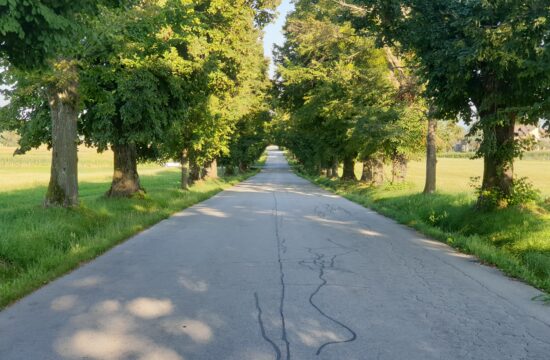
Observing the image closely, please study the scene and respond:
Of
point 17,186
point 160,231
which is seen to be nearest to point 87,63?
point 160,231

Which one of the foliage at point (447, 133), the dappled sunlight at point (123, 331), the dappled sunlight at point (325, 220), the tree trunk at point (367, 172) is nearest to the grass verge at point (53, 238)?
the dappled sunlight at point (123, 331)

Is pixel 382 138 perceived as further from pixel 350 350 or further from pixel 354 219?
pixel 350 350

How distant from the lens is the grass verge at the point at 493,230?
841cm

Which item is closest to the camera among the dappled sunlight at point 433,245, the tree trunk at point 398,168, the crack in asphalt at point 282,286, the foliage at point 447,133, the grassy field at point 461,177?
the crack in asphalt at point 282,286

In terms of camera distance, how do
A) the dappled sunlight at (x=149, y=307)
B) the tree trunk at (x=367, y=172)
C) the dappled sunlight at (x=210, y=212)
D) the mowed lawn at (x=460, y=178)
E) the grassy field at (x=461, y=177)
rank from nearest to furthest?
the dappled sunlight at (x=149, y=307) < the dappled sunlight at (x=210, y=212) < the mowed lawn at (x=460, y=178) < the grassy field at (x=461, y=177) < the tree trunk at (x=367, y=172)

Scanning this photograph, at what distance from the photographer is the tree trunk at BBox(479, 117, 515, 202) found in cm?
1197

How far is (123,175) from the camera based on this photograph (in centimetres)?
1906

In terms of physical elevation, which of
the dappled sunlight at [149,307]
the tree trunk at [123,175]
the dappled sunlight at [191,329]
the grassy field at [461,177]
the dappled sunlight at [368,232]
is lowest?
the grassy field at [461,177]

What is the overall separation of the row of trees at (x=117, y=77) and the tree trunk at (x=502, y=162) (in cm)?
791

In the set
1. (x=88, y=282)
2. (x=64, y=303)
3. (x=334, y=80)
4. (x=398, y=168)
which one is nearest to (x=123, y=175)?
(x=88, y=282)

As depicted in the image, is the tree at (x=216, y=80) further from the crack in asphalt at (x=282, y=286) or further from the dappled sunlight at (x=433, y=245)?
the dappled sunlight at (x=433, y=245)

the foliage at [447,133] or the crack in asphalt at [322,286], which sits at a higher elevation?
the foliage at [447,133]

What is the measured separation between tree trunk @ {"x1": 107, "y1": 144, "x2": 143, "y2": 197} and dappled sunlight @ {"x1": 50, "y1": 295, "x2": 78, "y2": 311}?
42.1 feet

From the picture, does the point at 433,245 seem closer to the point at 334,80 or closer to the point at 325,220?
the point at 325,220
